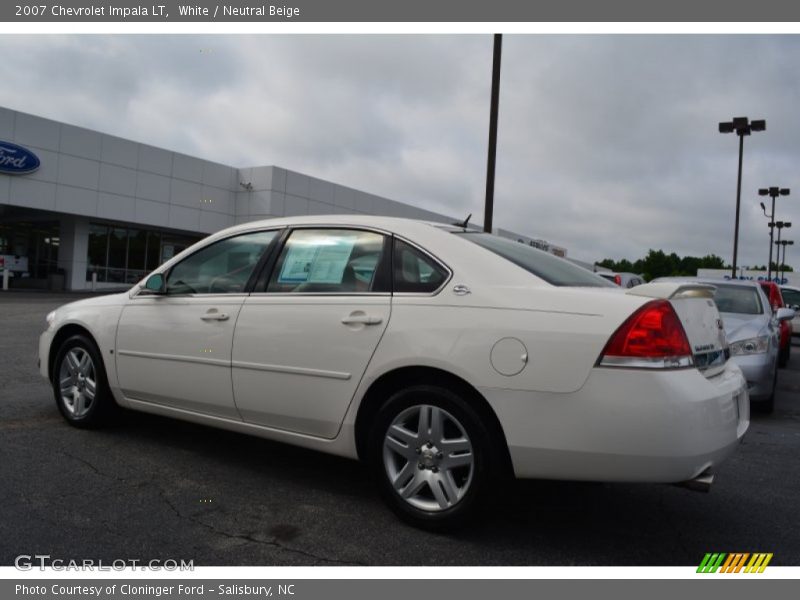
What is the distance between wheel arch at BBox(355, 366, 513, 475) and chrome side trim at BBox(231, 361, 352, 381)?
0.18 m

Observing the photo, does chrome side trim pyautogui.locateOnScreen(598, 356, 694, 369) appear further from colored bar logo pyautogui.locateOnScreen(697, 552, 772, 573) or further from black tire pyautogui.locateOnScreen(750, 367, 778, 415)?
black tire pyautogui.locateOnScreen(750, 367, 778, 415)

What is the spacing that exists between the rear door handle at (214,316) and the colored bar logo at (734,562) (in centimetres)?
282

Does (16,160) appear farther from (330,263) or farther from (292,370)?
(292,370)

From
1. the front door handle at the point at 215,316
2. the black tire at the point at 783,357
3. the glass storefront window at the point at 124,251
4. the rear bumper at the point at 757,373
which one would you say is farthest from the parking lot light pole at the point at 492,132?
the glass storefront window at the point at 124,251

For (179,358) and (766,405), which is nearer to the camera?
(179,358)

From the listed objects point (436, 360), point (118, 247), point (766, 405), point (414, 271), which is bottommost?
point (766, 405)

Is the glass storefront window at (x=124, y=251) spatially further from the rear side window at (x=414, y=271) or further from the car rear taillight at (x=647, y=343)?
the car rear taillight at (x=647, y=343)

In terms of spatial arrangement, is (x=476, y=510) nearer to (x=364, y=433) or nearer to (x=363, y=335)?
(x=364, y=433)

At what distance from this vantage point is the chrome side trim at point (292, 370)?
134 inches

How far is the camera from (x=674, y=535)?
3.26 m

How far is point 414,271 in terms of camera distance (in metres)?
3.41

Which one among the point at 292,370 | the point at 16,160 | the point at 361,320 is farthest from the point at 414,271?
the point at 16,160
